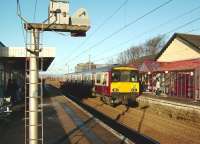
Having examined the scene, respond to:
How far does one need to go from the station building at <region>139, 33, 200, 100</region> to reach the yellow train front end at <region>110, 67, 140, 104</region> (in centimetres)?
692

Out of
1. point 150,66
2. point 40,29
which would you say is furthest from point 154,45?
point 40,29

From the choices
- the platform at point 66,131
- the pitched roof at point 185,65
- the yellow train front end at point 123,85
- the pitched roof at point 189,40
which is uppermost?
the pitched roof at point 189,40

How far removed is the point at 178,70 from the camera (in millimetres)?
34188

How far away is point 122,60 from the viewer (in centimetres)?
10900

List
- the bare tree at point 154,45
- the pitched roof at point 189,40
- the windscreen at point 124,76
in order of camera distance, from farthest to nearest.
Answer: the bare tree at point 154,45, the pitched roof at point 189,40, the windscreen at point 124,76

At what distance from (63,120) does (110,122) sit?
2.82 metres

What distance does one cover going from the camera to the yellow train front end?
25.0 meters

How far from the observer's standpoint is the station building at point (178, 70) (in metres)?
32.3

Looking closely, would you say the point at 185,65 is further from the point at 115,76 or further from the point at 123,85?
the point at 115,76

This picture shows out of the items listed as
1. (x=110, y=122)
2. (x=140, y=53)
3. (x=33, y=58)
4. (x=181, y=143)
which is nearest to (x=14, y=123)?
(x=110, y=122)

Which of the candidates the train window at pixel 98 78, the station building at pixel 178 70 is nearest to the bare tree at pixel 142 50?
the station building at pixel 178 70

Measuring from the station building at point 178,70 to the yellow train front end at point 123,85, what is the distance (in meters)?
6.92

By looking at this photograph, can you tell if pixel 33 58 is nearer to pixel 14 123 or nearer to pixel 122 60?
pixel 14 123

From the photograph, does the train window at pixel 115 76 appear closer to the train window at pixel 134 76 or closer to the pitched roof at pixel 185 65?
the train window at pixel 134 76
